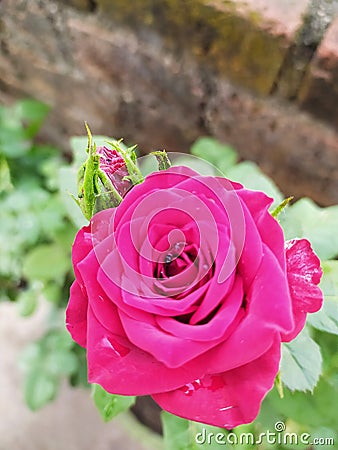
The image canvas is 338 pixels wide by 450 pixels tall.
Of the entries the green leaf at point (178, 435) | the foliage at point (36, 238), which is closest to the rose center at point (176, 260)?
the green leaf at point (178, 435)

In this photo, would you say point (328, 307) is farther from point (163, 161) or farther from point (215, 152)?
point (215, 152)

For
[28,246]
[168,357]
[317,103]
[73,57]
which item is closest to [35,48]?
[73,57]

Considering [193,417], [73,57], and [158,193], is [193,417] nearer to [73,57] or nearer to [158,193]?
[158,193]

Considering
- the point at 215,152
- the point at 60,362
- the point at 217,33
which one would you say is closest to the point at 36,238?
the point at 60,362

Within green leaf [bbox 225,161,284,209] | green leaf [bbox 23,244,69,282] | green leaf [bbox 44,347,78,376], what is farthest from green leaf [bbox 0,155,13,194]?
green leaf [bbox 225,161,284,209]

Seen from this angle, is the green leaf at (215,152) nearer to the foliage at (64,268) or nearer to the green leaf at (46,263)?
the foliage at (64,268)

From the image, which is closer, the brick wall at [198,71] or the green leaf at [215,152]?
the brick wall at [198,71]

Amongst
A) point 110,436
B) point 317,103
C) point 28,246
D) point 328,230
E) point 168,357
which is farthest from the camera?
point 110,436
